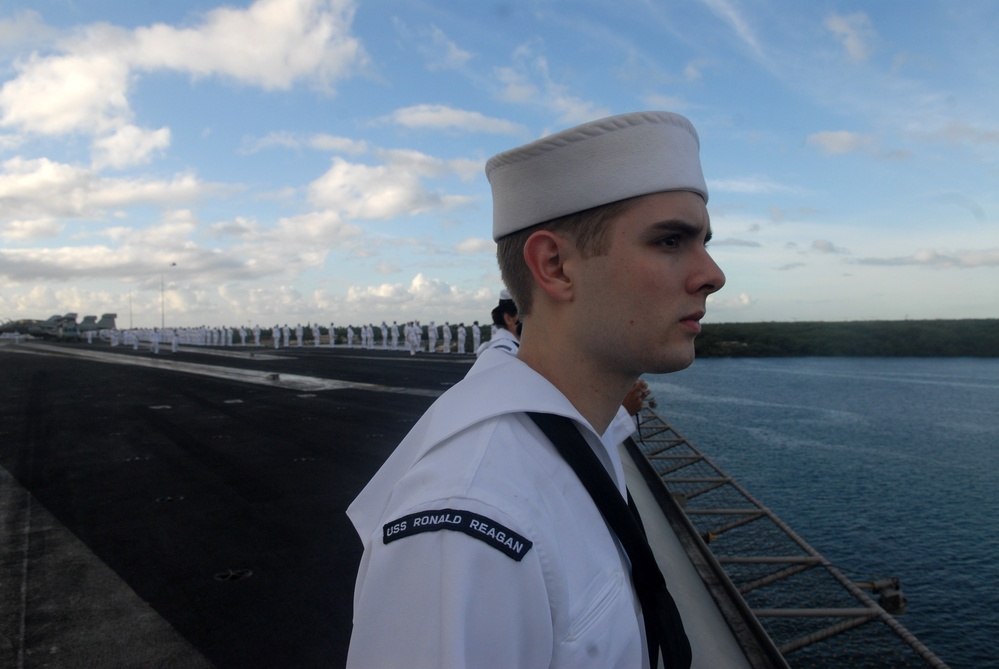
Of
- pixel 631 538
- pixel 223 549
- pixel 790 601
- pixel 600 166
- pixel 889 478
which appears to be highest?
pixel 600 166

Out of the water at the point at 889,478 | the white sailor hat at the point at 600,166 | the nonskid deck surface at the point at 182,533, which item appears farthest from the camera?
the water at the point at 889,478

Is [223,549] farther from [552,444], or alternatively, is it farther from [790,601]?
[790,601]

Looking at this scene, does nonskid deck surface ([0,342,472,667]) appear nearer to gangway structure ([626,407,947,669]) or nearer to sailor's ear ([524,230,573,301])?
gangway structure ([626,407,947,669])

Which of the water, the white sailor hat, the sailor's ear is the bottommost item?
the water

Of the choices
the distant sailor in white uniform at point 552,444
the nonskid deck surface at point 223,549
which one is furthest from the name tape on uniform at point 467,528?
the nonskid deck surface at point 223,549

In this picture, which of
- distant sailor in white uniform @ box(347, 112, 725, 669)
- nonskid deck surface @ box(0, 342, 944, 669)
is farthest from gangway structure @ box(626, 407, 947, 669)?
distant sailor in white uniform @ box(347, 112, 725, 669)

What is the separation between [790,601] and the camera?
7.18m

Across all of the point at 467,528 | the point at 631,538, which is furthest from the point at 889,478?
the point at 467,528

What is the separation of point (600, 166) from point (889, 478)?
1621cm

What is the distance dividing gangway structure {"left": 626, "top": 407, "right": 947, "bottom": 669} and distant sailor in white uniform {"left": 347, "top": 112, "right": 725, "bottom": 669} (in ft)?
10.8

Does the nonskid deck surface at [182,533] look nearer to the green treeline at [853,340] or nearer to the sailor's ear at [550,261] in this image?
the sailor's ear at [550,261]

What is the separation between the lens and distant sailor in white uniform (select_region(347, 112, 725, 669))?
2.99 feet

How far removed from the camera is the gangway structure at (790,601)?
469 cm

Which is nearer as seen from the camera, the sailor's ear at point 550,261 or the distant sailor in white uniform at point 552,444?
the distant sailor in white uniform at point 552,444
